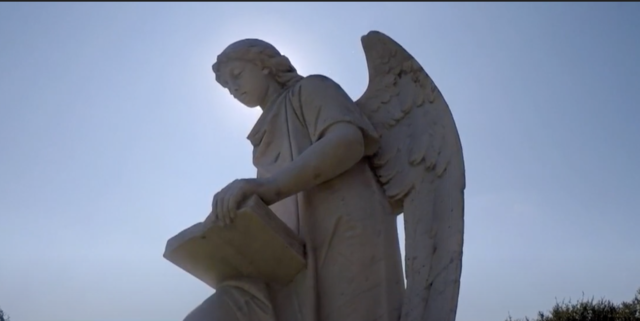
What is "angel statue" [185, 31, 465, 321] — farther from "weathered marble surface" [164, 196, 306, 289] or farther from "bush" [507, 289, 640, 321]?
"bush" [507, 289, 640, 321]

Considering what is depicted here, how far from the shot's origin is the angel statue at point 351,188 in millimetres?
3850

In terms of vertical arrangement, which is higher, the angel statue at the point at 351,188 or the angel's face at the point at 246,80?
the angel's face at the point at 246,80

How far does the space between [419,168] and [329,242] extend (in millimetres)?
765

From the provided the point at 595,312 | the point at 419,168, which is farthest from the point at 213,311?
the point at 595,312

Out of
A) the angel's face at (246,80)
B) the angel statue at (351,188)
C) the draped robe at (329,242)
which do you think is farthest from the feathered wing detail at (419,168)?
the angel's face at (246,80)


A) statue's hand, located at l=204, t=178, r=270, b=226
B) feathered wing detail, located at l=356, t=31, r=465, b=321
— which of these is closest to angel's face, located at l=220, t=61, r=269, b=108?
feathered wing detail, located at l=356, t=31, r=465, b=321

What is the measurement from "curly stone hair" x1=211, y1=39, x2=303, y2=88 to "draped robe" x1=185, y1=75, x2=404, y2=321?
29cm

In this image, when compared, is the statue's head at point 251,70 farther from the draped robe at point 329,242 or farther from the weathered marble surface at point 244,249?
the weathered marble surface at point 244,249

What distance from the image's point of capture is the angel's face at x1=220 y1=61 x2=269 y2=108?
4.54 metres

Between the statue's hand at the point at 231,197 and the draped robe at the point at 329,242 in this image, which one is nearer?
the statue's hand at the point at 231,197

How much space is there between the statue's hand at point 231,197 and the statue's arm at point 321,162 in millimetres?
58

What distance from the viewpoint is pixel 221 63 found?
4.57 metres

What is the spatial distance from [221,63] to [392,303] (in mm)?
1834

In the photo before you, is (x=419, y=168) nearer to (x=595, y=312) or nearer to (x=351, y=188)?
(x=351, y=188)
